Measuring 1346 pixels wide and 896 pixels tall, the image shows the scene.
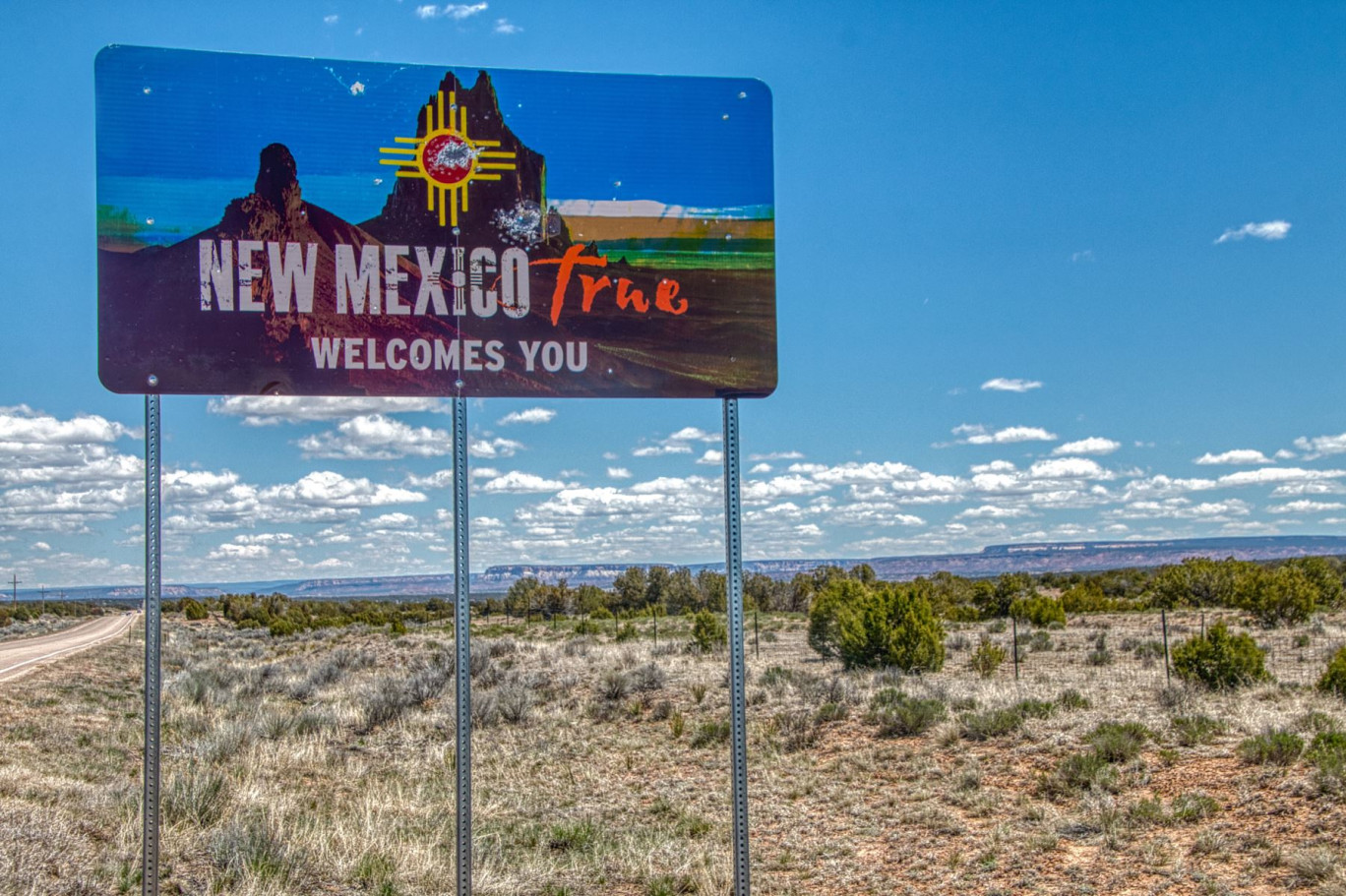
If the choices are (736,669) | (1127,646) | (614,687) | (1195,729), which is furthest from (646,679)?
(736,669)

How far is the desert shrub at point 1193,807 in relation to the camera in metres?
8.96

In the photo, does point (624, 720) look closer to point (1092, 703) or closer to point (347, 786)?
point (347, 786)

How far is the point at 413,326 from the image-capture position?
4.81m

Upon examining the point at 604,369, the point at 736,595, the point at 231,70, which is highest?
the point at 231,70

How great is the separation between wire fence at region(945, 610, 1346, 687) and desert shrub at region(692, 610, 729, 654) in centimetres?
587

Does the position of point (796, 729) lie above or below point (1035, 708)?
below

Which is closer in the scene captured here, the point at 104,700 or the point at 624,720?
the point at 624,720

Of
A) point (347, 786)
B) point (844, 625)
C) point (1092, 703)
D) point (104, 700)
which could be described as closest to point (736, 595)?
point (347, 786)

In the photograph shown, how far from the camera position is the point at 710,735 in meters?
14.6

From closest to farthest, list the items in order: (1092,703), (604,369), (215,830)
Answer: (604,369), (215,830), (1092,703)

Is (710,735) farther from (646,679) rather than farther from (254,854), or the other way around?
(254,854)

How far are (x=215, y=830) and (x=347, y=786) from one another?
327 centimetres

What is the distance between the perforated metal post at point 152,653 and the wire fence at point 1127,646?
15824 mm

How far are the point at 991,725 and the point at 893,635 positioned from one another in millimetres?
Result: 7230
